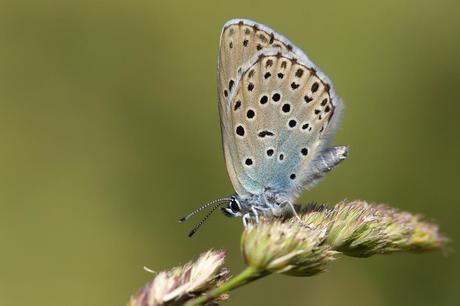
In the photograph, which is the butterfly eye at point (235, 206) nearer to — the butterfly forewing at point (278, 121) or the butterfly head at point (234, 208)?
the butterfly head at point (234, 208)

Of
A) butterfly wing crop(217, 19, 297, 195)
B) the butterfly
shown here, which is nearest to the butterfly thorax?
the butterfly

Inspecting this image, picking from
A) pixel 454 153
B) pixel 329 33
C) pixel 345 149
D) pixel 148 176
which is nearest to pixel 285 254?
pixel 345 149

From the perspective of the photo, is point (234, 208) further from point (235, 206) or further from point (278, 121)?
point (278, 121)

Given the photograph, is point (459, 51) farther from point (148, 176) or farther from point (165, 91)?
point (148, 176)

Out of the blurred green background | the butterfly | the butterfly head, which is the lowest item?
the butterfly head

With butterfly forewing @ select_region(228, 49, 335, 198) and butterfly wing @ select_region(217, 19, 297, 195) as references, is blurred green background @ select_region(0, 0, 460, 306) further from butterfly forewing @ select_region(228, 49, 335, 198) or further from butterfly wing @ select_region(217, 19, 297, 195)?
butterfly wing @ select_region(217, 19, 297, 195)
